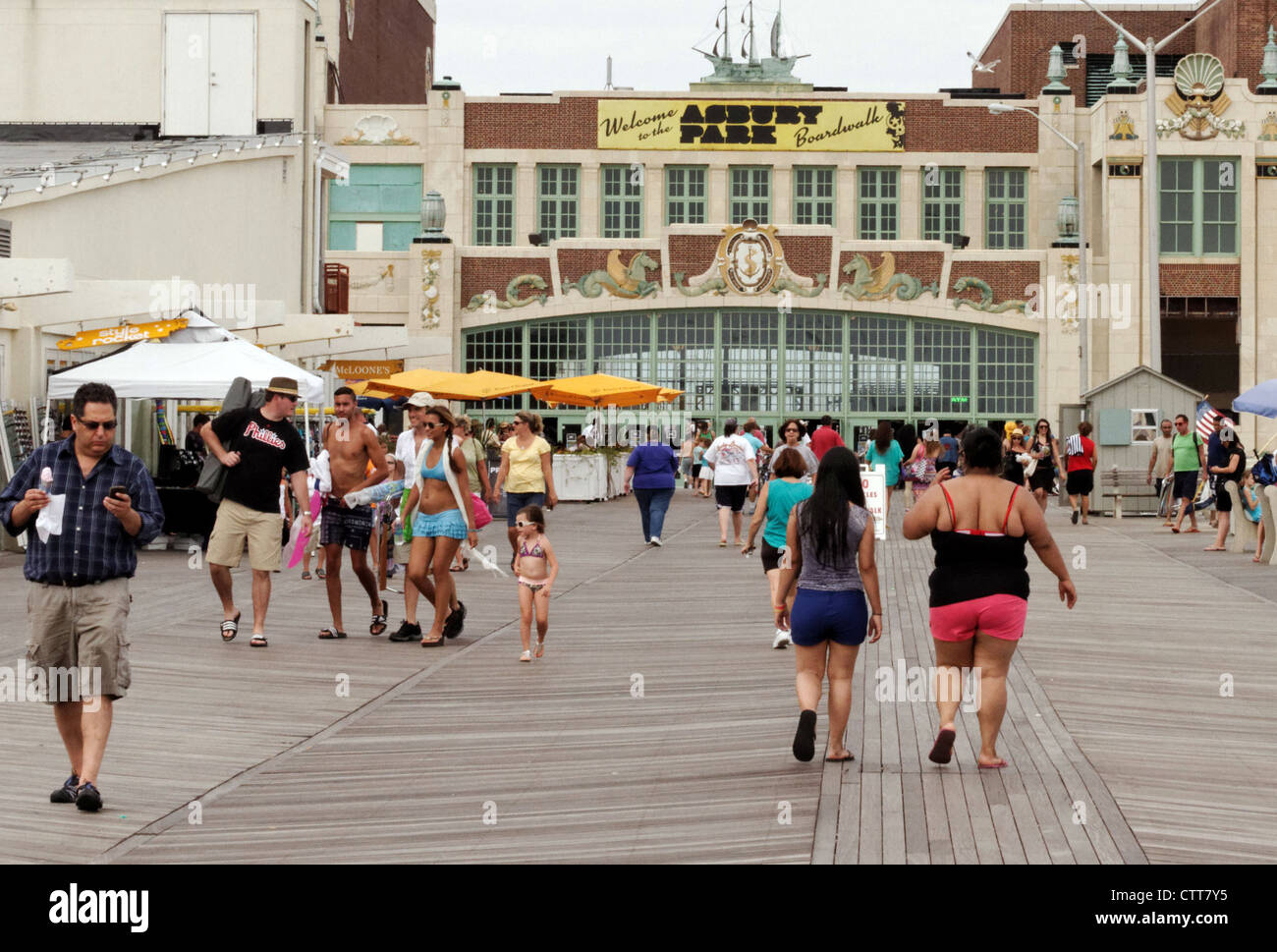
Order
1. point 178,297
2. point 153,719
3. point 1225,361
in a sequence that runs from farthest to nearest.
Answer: point 1225,361, point 178,297, point 153,719

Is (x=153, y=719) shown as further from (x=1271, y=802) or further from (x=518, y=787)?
(x=1271, y=802)

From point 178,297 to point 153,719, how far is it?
42.0ft

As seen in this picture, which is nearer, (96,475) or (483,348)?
(96,475)

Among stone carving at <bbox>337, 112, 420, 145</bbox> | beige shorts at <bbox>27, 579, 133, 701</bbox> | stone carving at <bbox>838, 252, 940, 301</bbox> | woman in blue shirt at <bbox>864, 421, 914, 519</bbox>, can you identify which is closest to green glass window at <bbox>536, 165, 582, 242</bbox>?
stone carving at <bbox>337, 112, 420, 145</bbox>

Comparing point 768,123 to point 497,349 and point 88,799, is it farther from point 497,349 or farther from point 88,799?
point 88,799

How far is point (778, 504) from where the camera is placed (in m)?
13.7

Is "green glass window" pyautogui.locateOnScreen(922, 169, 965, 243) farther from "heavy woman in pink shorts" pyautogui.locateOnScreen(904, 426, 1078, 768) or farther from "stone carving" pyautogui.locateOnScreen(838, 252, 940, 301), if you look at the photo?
"heavy woman in pink shorts" pyautogui.locateOnScreen(904, 426, 1078, 768)

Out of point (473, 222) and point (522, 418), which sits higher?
point (473, 222)

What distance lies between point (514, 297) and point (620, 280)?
111 inches

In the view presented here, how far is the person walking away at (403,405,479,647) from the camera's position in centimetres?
1352

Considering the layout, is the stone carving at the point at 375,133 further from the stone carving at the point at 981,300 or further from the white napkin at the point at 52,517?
the white napkin at the point at 52,517

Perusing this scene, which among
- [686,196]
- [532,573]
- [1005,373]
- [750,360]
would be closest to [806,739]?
[532,573]
